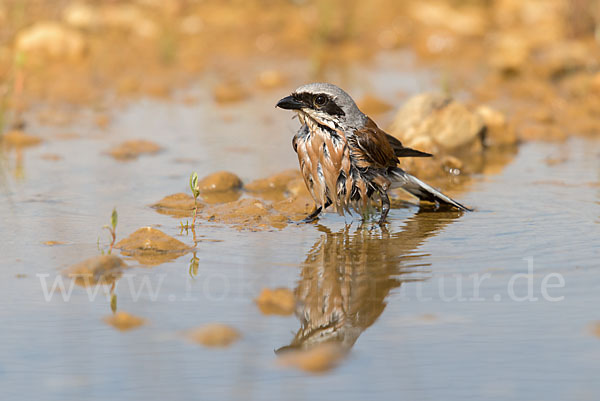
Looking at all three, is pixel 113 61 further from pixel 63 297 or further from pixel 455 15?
pixel 63 297

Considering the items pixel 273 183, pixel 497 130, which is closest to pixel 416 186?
pixel 273 183

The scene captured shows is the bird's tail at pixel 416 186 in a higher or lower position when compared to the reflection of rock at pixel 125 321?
higher

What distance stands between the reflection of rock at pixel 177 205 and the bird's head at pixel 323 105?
1266 millimetres

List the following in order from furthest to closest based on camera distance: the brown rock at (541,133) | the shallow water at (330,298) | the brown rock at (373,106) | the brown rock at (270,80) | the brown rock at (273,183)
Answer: the brown rock at (270,80), the brown rock at (373,106), the brown rock at (541,133), the brown rock at (273,183), the shallow water at (330,298)

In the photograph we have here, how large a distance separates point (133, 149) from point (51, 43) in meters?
5.98

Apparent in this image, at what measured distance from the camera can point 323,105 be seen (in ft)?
20.4

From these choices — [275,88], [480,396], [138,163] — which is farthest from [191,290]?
[275,88]

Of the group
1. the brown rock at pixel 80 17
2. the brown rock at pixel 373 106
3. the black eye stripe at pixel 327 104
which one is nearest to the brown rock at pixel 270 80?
the brown rock at pixel 373 106

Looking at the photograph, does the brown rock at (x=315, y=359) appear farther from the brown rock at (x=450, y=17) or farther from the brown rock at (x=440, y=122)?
the brown rock at (x=450, y=17)

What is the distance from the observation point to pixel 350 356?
154 inches

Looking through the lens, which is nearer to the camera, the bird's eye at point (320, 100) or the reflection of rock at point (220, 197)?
the bird's eye at point (320, 100)

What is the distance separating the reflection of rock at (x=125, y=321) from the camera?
4281 millimetres

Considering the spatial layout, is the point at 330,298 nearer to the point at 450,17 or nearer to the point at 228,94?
the point at 228,94

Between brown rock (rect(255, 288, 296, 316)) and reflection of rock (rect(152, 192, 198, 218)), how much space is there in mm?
2269
